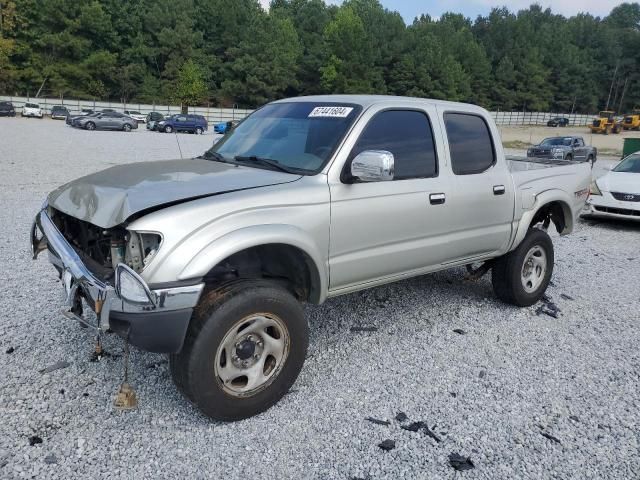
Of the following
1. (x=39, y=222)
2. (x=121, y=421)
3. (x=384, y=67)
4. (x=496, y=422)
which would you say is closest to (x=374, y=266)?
(x=496, y=422)

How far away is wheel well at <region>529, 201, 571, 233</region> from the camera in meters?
5.57

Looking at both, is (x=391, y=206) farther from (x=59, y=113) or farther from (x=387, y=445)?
(x=59, y=113)

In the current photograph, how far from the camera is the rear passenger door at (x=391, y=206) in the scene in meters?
3.55

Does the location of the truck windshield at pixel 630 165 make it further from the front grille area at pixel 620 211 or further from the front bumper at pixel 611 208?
the front grille area at pixel 620 211

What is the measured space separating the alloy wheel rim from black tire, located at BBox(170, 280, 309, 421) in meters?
0.03

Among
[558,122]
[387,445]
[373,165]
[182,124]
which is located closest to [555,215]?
[373,165]

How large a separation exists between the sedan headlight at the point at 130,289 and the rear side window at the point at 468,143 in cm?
270

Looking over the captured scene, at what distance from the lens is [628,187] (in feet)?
33.2

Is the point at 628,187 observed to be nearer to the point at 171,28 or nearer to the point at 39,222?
the point at 39,222

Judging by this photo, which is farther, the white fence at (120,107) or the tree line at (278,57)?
the tree line at (278,57)

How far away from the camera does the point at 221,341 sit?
117 inches

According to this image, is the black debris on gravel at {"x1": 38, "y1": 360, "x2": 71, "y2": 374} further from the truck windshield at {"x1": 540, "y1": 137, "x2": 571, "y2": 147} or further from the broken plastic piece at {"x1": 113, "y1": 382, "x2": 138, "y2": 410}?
the truck windshield at {"x1": 540, "y1": 137, "x2": 571, "y2": 147}

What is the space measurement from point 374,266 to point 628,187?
851 cm

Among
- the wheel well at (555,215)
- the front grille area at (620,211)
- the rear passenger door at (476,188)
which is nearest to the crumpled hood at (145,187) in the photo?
the rear passenger door at (476,188)
